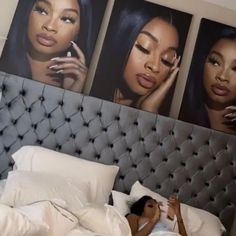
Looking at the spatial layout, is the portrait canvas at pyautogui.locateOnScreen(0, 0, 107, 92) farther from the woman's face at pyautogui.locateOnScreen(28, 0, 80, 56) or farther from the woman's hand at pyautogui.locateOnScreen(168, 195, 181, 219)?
the woman's hand at pyautogui.locateOnScreen(168, 195, 181, 219)

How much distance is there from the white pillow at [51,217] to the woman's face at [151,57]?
1.22m

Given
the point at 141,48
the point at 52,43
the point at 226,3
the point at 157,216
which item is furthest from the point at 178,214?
the point at 226,3

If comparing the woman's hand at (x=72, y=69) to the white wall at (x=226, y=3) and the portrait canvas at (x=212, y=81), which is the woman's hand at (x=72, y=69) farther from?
the white wall at (x=226, y=3)

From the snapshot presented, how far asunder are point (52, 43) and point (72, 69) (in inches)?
9.4

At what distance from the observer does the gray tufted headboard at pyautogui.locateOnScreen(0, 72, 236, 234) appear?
247 cm

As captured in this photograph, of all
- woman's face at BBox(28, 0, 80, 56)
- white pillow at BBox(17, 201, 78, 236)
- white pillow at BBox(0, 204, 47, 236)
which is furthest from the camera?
woman's face at BBox(28, 0, 80, 56)

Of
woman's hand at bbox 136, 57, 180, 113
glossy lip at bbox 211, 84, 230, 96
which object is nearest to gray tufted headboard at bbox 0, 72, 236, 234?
woman's hand at bbox 136, 57, 180, 113

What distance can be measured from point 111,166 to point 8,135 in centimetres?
74

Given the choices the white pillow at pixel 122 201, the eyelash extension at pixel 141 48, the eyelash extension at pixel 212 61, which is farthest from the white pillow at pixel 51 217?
the eyelash extension at pixel 212 61

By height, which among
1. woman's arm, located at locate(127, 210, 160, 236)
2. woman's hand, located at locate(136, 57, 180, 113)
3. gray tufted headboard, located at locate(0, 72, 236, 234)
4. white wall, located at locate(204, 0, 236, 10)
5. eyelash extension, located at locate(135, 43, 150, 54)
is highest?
white wall, located at locate(204, 0, 236, 10)

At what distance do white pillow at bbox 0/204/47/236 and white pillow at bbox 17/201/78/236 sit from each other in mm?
72

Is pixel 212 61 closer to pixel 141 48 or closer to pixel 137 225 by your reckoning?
pixel 141 48

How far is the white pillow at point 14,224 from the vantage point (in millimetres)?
1312

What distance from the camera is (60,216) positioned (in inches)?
66.0
